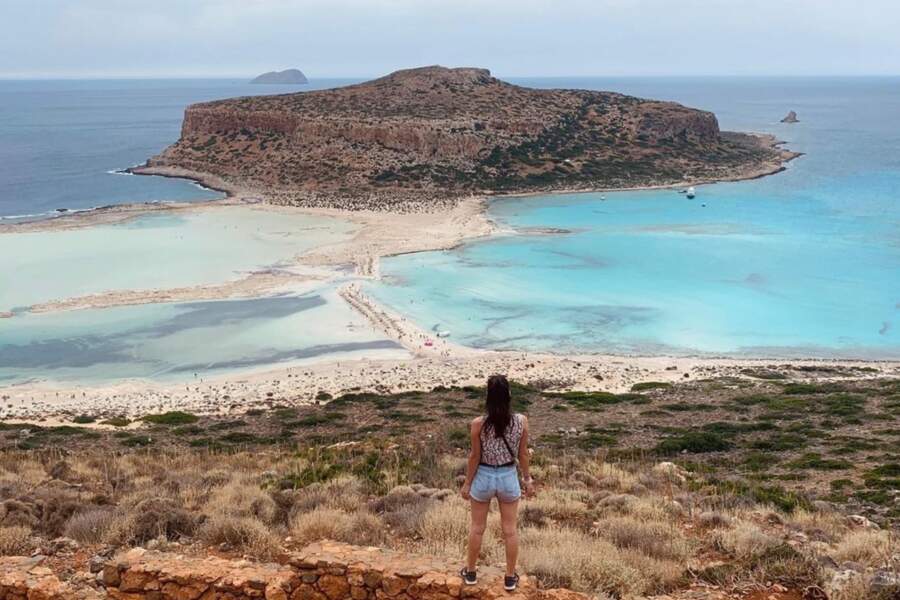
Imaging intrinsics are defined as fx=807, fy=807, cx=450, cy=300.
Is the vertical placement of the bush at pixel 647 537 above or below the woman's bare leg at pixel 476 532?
below

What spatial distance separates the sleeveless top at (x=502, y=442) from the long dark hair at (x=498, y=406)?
0.03m

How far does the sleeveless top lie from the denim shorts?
74 millimetres

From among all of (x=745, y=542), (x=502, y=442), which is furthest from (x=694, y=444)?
(x=502, y=442)

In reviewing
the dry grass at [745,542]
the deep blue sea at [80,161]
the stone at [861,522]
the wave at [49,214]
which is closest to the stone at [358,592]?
the dry grass at [745,542]

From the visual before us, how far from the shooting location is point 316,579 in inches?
259

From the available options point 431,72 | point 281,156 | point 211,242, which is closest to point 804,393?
point 211,242

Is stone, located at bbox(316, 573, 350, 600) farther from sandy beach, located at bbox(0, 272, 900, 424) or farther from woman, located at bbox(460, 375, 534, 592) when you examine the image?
sandy beach, located at bbox(0, 272, 900, 424)

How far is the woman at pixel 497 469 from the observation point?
6.24 meters

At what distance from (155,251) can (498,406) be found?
4280 cm

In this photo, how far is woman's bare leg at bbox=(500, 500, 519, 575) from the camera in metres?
6.30

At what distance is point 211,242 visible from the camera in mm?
47844

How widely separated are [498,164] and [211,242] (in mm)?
31679

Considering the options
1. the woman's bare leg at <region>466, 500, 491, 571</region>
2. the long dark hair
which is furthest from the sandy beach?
the long dark hair

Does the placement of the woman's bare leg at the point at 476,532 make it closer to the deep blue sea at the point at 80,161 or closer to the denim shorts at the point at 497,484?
the denim shorts at the point at 497,484
